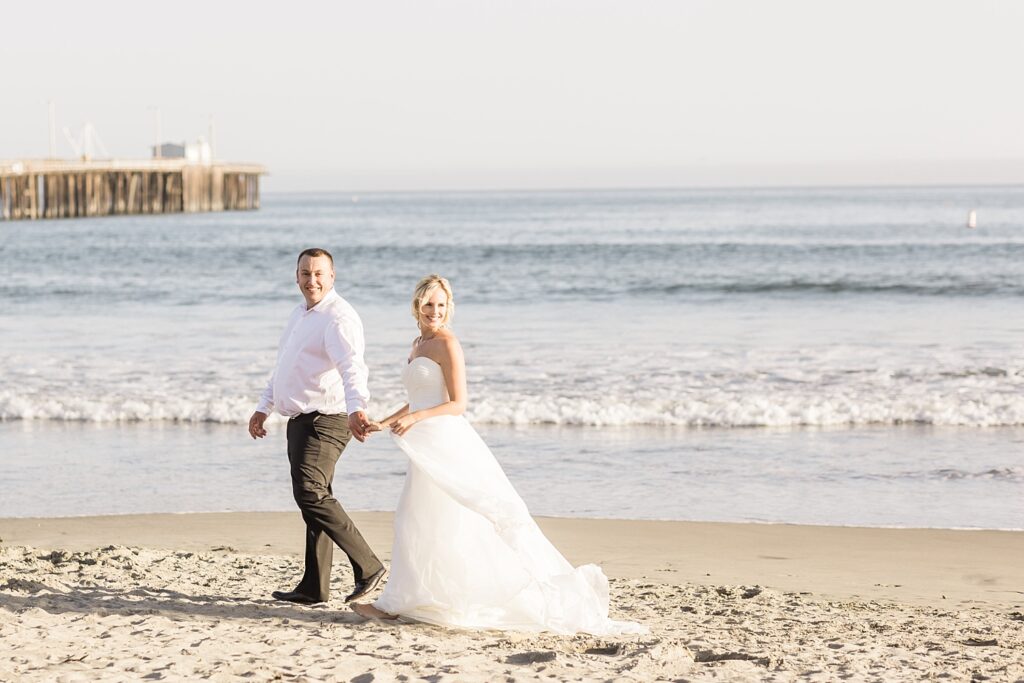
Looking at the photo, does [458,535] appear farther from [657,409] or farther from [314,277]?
[657,409]

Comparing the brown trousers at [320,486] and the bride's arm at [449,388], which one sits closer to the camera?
the bride's arm at [449,388]

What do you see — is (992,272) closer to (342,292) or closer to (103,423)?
(342,292)

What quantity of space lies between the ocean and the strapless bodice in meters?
2.82

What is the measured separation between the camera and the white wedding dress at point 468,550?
192 inches

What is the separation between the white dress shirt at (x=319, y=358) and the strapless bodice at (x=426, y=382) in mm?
200

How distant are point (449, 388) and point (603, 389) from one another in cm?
776

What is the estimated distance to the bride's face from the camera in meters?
4.90

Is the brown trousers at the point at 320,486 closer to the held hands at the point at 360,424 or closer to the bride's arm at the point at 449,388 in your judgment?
the held hands at the point at 360,424

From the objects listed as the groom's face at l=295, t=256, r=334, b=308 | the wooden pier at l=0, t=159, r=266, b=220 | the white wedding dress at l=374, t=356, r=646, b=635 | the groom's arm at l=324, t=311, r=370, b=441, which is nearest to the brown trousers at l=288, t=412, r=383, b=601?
the groom's arm at l=324, t=311, r=370, b=441

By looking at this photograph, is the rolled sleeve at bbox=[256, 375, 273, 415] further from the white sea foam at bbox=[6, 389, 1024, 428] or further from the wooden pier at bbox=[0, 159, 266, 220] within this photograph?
the wooden pier at bbox=[0, 159, 266, 220]

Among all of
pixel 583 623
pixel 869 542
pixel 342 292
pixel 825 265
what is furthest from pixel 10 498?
pixel 825 265

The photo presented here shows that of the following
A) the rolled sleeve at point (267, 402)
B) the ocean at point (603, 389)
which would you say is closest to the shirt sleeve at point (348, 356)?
the rolled sleeve at point (267, 402)

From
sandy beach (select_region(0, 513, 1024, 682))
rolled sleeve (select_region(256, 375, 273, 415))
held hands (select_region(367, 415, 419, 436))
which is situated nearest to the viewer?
sandy beach (select_region(0, 513, 1024, 682))

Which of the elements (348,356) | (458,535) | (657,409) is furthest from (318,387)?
(657,409)
